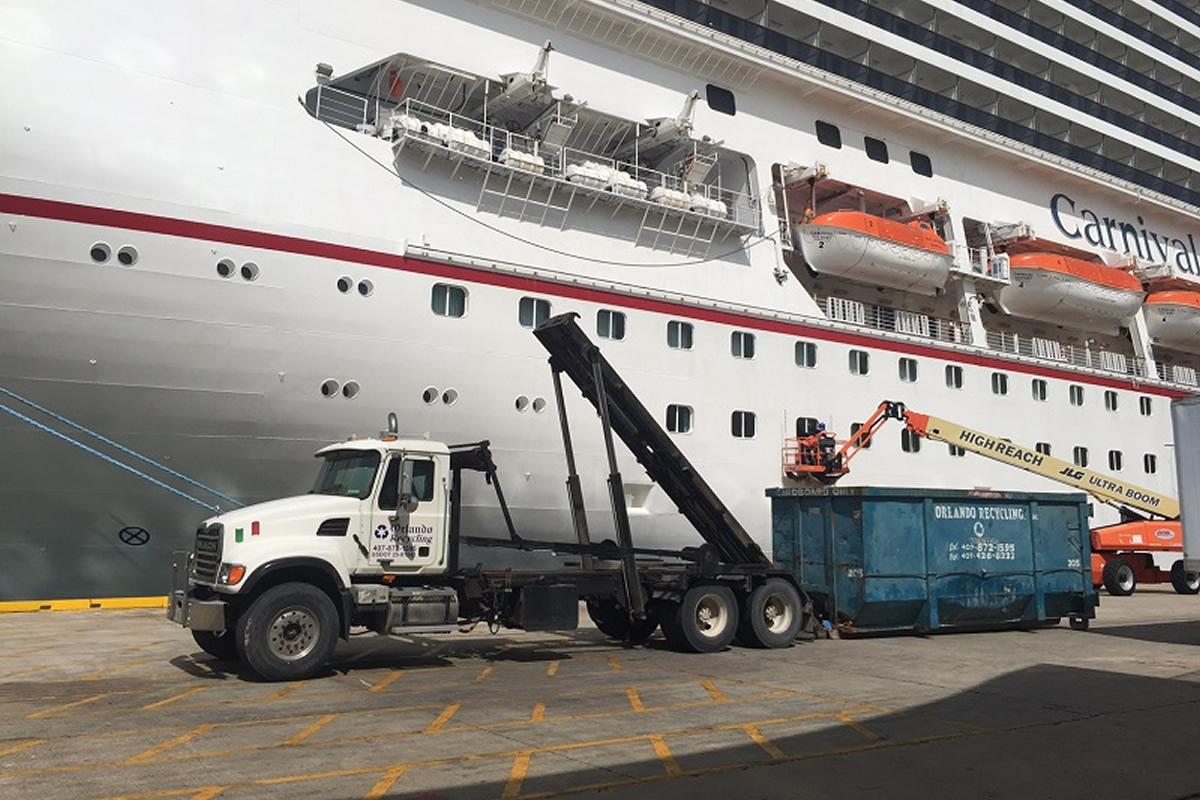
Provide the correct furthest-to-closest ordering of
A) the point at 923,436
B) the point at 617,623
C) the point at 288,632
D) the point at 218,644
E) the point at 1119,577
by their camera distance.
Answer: the point at 1119,577
the point at 923,436
the point at 617,623
the point at 218,644
the point at 288,632

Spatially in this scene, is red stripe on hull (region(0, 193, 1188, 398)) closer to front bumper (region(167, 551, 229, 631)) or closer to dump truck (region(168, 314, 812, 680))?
dump truck (region(168, 314, 812, 680))

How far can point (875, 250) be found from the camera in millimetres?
20578

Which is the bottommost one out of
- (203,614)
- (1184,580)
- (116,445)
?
(1184,580)

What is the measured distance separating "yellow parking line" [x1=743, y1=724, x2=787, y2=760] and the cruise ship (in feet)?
27.0

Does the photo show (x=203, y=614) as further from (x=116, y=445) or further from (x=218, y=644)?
(x=116, y=445)

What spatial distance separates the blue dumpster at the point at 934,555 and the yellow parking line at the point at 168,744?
370 inches

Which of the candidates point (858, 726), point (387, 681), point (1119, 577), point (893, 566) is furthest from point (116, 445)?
point (1119, 577)

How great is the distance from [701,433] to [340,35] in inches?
380

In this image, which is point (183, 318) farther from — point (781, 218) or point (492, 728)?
point (781, 218)

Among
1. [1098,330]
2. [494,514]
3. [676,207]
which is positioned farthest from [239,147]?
[1098,330]

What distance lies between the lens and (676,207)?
17.7m

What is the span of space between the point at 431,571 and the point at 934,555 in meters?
7.99

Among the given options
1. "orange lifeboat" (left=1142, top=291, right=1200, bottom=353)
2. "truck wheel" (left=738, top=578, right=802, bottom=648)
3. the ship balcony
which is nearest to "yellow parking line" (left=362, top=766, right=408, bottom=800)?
"truck wheel" (left=738, top=578, right=802, bottom=648)

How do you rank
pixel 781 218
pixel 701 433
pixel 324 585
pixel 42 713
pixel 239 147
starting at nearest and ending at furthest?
1. pixel 42 713
2. pixel 324 585
3. pixel 239 147
4. pixel 701 433
5. pixel 781 218
